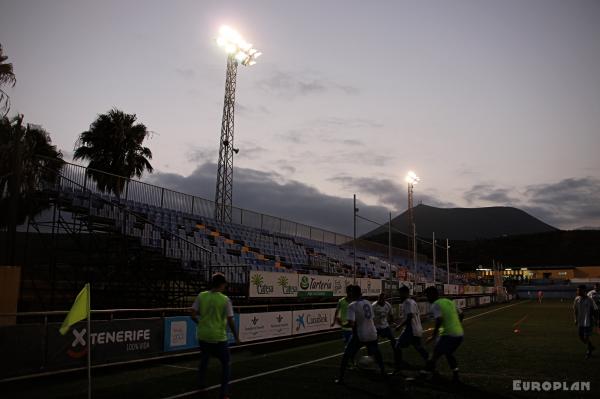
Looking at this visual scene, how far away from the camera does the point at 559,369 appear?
37.0 feet

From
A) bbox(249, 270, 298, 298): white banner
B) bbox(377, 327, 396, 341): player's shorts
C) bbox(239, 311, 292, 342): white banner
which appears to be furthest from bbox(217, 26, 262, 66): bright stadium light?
bbox(377, 327, 396, 341): player's shorts

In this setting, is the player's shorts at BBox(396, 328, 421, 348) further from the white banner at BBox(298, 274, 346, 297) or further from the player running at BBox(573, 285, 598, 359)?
the white banner at BBox(298, 274, 346, 297)

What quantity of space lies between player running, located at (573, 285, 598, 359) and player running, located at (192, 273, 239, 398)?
1048cm

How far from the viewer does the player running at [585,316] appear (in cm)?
1333

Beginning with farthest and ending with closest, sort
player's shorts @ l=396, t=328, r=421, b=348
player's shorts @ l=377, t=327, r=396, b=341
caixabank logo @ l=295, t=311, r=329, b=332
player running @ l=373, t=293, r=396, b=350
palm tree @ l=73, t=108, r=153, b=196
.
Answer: palm tree @ l=73, t=108, r=153, b=196
caixabank logo @ l=295, t=311, r=329, b=332
player running @ l=373, t=293, r=396, b=350
player's shorts @ l=377, t=327, r=396, b=341
player's shorts @ l=396, t=328, r=421, b=348

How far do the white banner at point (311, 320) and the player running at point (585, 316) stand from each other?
31.5 feet

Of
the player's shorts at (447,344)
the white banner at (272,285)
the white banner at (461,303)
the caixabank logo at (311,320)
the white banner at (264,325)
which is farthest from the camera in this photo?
the white banner at (461,303)

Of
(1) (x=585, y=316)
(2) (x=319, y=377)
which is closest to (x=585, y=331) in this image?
(1) (x=585, y=316)

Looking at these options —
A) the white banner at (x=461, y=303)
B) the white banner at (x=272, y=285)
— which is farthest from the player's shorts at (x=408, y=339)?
the white banner at (x=461, y=303)

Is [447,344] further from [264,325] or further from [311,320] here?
[311,320]

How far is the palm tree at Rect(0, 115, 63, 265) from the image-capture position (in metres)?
12.4

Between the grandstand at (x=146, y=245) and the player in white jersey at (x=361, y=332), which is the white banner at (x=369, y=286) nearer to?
the grandstand at (x=146, y=245)

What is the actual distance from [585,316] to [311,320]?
10100mm

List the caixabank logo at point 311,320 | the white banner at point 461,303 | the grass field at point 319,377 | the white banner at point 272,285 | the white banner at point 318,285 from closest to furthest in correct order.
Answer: the grass field at point 319,377
the white banner at point 272,285
the caixabank logo at point 311,320
the white banner at point 318,285
the white banner at point 461,303
